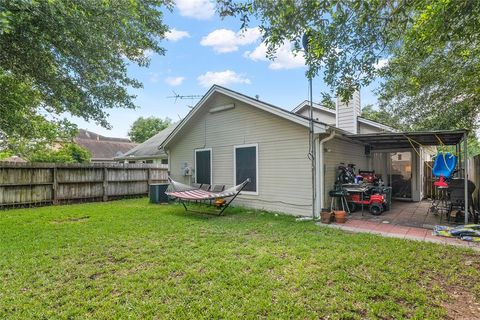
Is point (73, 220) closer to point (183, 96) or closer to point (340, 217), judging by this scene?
point (340, 217)

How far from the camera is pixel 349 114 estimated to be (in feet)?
32.1

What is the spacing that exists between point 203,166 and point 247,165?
6.99 feet

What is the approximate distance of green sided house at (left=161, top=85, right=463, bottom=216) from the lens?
6.76 meters

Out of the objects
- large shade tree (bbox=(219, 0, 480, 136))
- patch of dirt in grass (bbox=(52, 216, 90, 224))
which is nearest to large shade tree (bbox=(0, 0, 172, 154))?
patch of dirt in grass (bbox=(52, 216, 90, 224))

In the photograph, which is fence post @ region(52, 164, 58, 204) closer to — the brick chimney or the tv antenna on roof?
the tv antenna on roof

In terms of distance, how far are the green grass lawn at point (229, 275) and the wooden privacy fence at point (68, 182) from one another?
4.06 m

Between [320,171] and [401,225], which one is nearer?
[401,225]

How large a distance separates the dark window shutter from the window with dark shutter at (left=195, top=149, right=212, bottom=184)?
4.28 ft

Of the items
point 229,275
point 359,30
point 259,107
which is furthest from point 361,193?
point 229,275

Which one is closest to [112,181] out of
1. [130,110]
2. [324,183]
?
[130,110]

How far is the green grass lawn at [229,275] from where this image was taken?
2588 millimetres

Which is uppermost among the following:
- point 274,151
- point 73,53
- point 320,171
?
point 73,53

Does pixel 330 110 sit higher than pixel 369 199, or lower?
higher

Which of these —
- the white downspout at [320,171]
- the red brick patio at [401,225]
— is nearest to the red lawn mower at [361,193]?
the red brick patio at [401,225]
